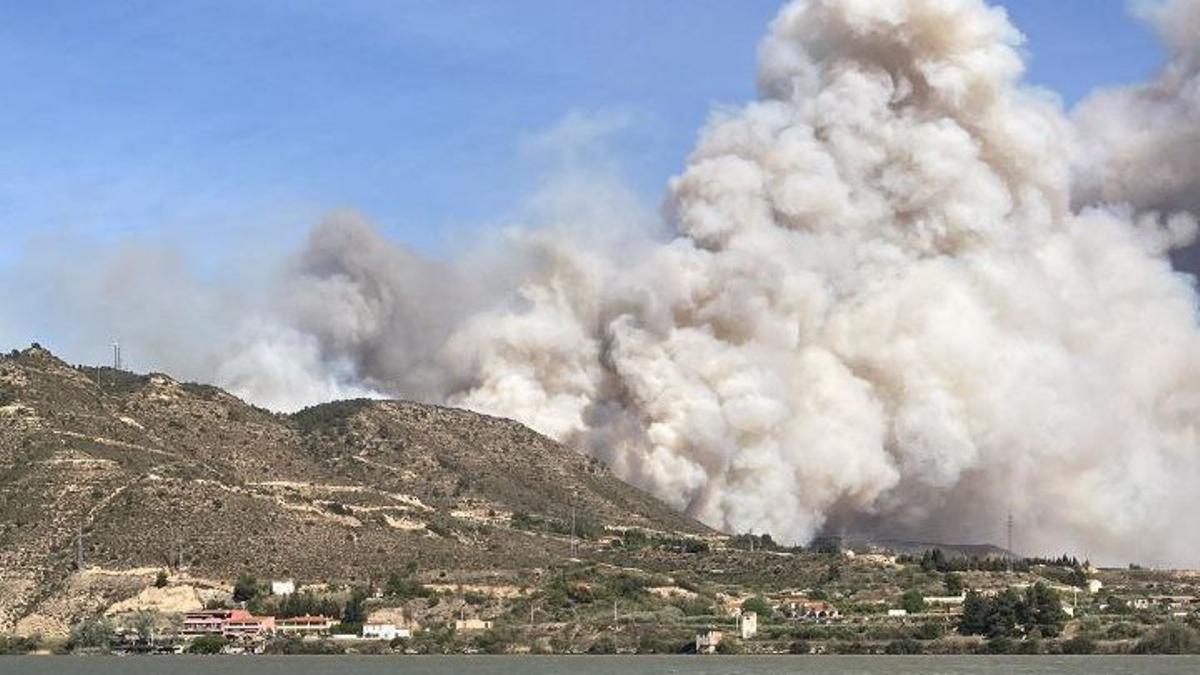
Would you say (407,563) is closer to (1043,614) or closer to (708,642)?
(708,642)

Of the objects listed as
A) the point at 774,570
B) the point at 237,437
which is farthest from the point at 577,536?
the point at 237,437

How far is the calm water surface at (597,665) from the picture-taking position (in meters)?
92.6

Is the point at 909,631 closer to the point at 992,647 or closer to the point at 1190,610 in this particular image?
the point at 992,647

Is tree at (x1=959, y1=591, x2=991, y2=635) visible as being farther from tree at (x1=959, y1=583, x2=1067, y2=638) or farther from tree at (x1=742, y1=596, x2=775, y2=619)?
tree at (x1=742, y1=596, x2=775, y2=619)

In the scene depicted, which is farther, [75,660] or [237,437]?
[237,437]

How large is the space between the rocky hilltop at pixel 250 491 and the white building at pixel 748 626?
20187 mm

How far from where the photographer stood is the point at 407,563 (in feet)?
430

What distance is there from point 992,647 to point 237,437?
6611cm

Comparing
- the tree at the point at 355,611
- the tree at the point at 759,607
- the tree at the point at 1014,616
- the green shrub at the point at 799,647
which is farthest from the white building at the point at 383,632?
the tree at the point at 1014,616

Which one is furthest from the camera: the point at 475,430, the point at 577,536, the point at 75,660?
the point at 475,430

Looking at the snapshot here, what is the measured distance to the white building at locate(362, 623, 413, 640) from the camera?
118 m

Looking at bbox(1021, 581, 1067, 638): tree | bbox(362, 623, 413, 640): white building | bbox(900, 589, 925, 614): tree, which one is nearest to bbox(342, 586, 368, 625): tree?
bbox(362, 623, 413, 640): white building

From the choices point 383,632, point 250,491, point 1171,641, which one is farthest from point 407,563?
point 1171,641

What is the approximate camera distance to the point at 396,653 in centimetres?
11612
